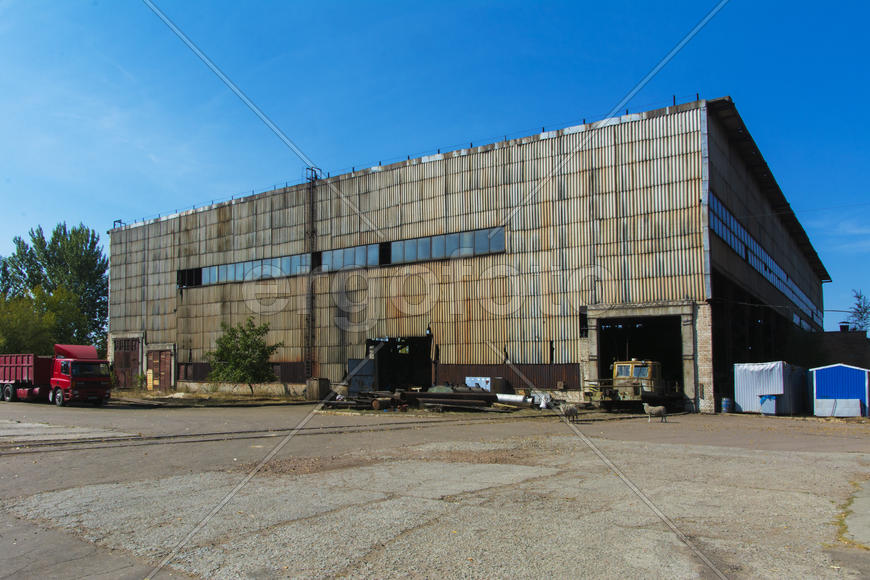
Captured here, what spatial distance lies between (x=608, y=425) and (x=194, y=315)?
38.3 m

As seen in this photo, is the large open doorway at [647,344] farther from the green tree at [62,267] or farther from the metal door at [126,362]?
the green tree at [62,267]

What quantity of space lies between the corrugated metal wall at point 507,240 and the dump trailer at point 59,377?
1285cm

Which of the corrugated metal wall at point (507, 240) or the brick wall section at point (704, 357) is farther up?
the corrugated metal wall at point (507, 240)

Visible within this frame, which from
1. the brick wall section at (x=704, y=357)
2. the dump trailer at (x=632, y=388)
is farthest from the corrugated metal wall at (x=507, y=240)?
the dump trailer at (x=632, y=388)

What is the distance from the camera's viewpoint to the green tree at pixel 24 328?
6181 centimetres

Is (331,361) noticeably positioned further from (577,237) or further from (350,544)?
(350,544)

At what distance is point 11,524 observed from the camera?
7.75 metres

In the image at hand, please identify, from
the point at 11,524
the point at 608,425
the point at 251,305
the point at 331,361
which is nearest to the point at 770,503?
the point at 11,524

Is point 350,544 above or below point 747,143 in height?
below

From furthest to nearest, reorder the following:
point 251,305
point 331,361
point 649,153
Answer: point 251,305 < point 331,361 < point 649,153

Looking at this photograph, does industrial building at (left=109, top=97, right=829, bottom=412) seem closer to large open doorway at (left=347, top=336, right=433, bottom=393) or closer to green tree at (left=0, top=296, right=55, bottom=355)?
large open doorway at (left=347, top=336, right=433, bottom=393)

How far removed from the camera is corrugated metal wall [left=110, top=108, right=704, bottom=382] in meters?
31.8

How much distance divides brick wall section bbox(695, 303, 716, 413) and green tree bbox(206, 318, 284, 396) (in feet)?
93.3

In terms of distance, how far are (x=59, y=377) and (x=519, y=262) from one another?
87.2ft
